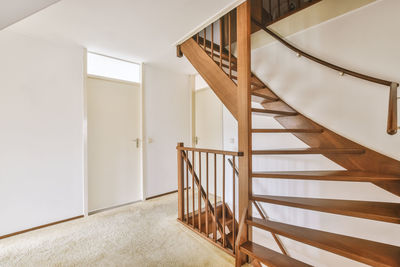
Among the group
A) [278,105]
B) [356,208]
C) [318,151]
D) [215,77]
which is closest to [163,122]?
[215,77]

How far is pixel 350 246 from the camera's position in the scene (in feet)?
3.68

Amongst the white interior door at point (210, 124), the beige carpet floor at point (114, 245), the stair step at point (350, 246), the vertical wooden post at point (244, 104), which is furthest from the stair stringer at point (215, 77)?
Answer: the beige carpet floor at point (114, 245)

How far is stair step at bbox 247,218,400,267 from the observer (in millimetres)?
999

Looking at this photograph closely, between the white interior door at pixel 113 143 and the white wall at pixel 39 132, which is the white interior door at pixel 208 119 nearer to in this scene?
the white interior door at pixel 113 143

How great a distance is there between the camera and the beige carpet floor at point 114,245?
5.54ft

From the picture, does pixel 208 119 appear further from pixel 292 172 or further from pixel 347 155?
pixel 347 155

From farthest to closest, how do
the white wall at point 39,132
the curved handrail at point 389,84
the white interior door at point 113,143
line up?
the white interior door at point 113,143 < the white wall at point 39,132 < the curved handrail at point 389,84

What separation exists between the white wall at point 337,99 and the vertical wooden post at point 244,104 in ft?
2.95

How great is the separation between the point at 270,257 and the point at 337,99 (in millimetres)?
1648

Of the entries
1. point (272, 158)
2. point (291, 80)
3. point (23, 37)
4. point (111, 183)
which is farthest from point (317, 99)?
point (23, 37)

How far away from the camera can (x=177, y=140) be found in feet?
12.0

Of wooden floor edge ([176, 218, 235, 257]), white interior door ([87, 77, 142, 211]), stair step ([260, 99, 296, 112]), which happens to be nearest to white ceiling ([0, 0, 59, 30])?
white interior door ([87, 77, 142, 211])

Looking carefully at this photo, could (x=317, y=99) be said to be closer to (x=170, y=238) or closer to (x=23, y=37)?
(x=170, y=238)

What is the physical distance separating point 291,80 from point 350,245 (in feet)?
5.73
